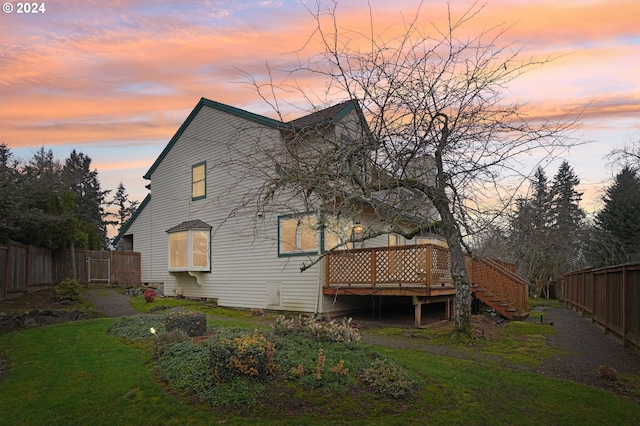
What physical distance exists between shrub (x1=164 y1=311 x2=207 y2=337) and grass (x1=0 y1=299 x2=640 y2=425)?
83cm

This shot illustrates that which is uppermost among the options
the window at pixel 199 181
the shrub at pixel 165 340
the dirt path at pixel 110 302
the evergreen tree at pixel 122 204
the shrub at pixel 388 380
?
the evergreen tree at pixel 122 204

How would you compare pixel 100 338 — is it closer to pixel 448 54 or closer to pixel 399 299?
pixel 448 54

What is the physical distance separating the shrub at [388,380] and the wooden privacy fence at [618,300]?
6.01 m

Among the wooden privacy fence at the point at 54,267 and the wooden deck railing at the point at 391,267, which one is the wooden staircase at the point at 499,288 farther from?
the wooden privacy fence at the point at 54,267

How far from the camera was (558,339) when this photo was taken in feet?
37.5

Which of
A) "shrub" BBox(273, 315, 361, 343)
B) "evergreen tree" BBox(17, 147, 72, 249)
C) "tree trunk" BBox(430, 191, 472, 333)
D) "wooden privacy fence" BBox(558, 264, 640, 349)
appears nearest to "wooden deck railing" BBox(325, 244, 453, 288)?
"tree trunk" BBox(430, 191, 472, 333)

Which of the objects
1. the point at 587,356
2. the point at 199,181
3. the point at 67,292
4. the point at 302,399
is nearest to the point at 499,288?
the point at 587,356

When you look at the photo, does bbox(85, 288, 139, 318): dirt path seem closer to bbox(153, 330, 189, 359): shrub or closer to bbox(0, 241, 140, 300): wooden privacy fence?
bbox(0, 241, 140, 300): wooden privacy fence

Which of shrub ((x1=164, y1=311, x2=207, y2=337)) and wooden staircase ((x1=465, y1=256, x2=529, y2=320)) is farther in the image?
wooden staircase ((x1=465, y1=256, x2=529, y2=320))

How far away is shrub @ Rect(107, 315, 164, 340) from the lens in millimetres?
9227

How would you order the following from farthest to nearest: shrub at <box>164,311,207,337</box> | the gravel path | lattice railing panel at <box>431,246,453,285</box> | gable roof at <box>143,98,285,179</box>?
1. gable roof at <box>143,98,285,179</box>
2. lattice railing panel at <box>431,246,453,285</box>
3. shrub at <box>164,311,207,337</box>
4. the gravel path

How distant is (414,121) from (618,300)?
7542mm

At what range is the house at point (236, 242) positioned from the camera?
43.7ft

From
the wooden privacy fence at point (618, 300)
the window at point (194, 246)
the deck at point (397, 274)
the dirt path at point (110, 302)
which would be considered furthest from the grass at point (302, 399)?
the window at point (194, 246)
